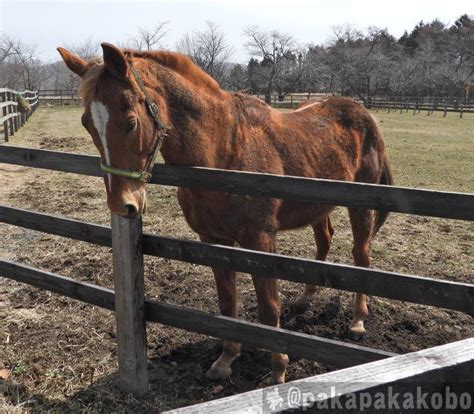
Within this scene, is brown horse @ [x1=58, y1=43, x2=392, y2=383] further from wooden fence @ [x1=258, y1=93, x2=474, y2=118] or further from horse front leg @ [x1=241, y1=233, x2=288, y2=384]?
wooden fence @ [x1=258, y1=93, x2=474, y2=118]

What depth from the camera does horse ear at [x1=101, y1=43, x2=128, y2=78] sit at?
2.22 m

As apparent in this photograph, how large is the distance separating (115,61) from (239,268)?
1.31 meters

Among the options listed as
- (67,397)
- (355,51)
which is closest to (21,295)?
(67,397)

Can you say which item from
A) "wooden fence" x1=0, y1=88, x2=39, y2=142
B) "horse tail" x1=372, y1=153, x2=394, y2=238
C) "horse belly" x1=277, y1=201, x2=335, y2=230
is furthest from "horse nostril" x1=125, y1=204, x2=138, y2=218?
"wooden fence" x1=0, y1=88, x2=39, y2=142

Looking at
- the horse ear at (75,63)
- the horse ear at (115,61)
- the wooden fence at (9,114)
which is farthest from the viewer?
the wooden fence at (9,114)

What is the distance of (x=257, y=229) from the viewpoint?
2.89 metres

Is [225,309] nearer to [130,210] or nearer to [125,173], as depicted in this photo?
[130,210]

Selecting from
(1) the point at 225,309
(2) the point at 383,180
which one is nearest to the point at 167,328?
(1) the point at 225,309

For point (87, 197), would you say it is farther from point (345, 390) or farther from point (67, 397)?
point (345, 390)

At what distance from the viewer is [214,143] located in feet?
9.28

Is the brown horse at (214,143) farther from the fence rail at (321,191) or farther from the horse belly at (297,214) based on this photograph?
the fence rail at (321,191)

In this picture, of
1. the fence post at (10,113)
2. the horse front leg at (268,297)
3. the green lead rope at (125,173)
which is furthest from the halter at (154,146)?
the fence post at (10,113)

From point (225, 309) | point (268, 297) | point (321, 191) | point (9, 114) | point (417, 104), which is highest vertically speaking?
point (417, 104)

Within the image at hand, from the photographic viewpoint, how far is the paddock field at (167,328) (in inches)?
118
